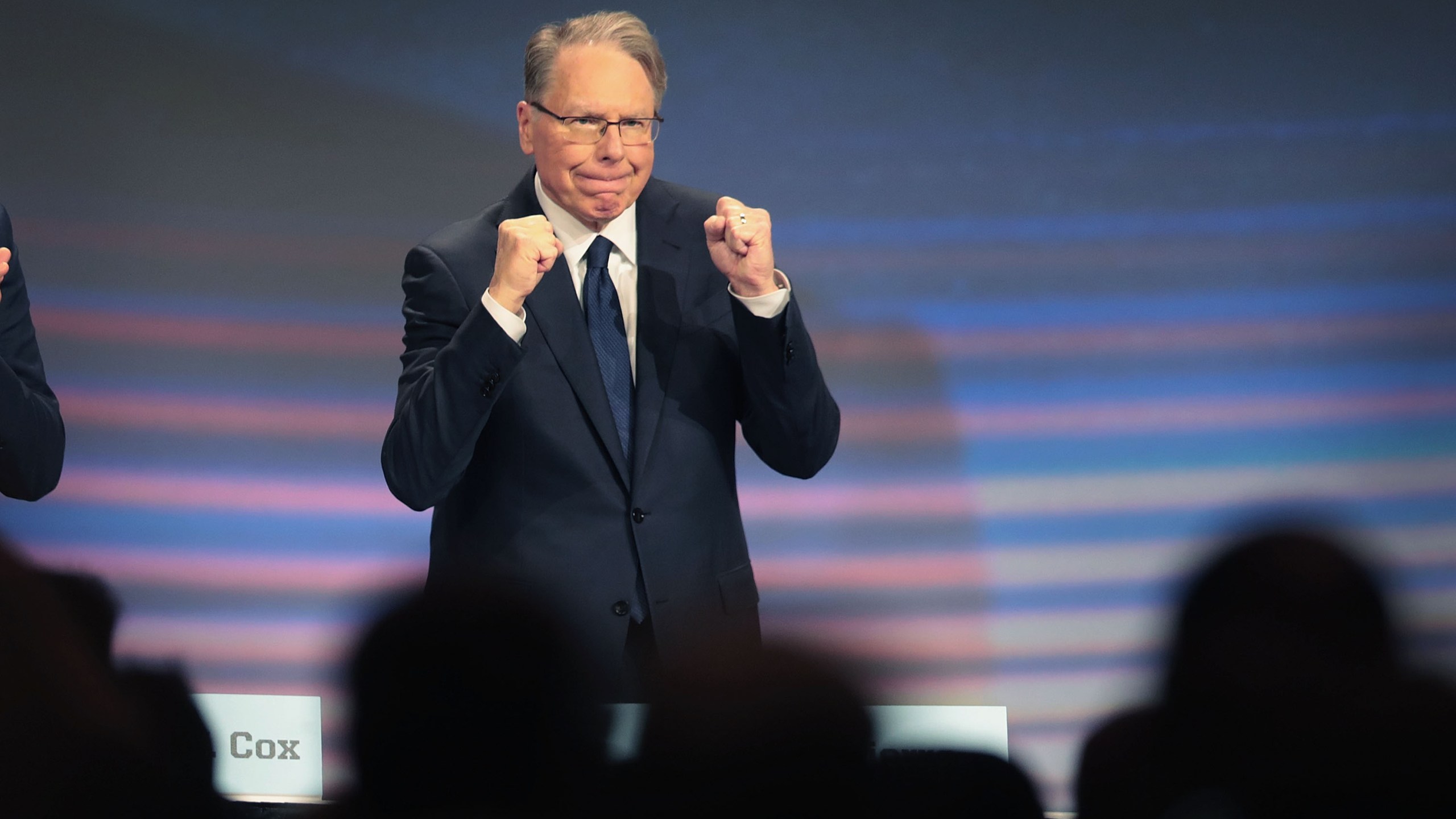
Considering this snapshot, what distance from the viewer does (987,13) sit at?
3.02 m

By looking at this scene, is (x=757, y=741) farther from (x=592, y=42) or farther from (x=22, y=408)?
(x=22, y=408)

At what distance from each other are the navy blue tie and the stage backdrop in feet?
3.86

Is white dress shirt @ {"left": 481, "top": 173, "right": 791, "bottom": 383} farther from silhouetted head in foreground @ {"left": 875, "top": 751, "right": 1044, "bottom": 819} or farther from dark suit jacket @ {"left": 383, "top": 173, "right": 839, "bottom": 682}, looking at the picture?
silhouetted head in foreground @ {"left": 875, "top": 751, "right": 1044, "bottom": 819}

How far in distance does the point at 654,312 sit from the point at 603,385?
0.13 m

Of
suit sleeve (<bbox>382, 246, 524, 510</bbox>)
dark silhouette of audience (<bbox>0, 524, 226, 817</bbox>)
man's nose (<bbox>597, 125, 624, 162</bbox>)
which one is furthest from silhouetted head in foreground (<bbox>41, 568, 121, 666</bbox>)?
man's nose (<bbox>597, 125, 624, 162</bbox>)

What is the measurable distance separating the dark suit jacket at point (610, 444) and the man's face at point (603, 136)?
12 cm

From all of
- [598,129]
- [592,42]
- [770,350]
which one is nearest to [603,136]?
[598,129]

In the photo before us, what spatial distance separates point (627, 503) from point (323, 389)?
1.67 metres

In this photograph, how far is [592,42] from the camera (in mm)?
1909

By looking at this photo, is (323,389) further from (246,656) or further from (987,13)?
(987,13)

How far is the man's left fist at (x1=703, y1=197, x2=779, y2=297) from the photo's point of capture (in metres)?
1.82

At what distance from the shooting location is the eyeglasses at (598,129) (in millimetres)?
1888

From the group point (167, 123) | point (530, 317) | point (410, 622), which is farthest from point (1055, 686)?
point (167, 123)

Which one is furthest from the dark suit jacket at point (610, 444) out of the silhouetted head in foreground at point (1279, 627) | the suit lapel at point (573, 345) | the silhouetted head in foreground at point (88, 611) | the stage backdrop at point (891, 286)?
the stage backdrop at point (891, 286)
